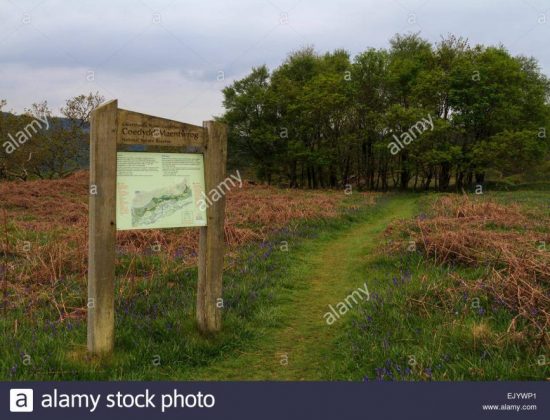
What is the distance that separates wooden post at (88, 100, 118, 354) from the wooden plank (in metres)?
0.13

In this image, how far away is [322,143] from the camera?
48.1 metres

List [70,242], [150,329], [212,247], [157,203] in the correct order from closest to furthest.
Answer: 1. [157,203]
2. [150,329]
3. [212,247]
4. [70,242]

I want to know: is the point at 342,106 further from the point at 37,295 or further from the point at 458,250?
the point at 37,295

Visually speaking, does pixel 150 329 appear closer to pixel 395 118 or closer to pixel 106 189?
pixel 106 189

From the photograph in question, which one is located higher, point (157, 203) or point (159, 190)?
point (159, 190)

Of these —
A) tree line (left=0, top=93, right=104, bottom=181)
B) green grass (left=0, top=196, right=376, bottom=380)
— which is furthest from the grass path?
tree line (left=0, top=93, right=104, bottom=181)

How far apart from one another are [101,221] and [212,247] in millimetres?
1649

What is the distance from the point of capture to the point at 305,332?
6.63 metres

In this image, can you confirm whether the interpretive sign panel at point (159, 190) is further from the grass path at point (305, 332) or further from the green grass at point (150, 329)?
the grass path at point (305, 332)

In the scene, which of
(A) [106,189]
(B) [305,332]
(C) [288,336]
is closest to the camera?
(A) [106,189]

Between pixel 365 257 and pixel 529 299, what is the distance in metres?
5.07

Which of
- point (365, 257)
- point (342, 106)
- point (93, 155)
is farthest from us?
point (342, 106)

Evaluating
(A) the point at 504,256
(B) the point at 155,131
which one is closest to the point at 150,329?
(B) the point at 155,131

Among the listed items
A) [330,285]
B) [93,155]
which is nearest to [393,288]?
[330,285]
